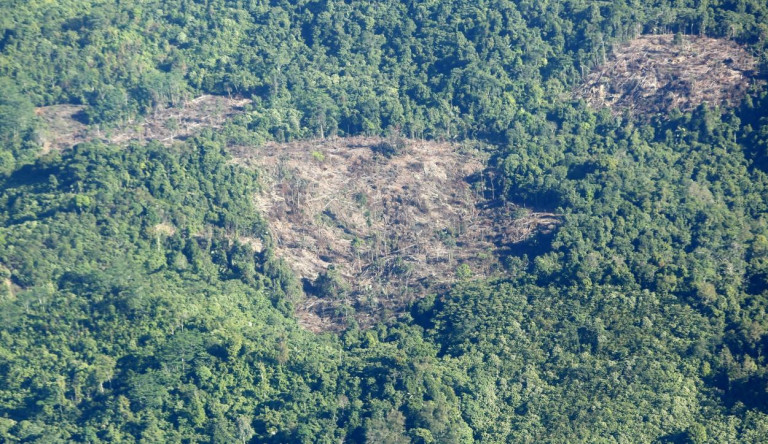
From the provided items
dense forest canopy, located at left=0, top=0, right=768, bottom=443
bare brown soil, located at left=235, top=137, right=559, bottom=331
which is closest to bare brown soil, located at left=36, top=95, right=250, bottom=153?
dense forest canopy, located at left=0, top=0, right=768, bottom=443

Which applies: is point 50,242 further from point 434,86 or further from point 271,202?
point 434,86

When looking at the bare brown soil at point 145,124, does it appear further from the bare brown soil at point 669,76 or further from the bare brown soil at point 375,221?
the bare brown soil at point 669,76

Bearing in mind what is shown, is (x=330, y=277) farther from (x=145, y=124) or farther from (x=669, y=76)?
(x=669, y=76)

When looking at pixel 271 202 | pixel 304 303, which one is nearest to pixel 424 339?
pixel 304 303

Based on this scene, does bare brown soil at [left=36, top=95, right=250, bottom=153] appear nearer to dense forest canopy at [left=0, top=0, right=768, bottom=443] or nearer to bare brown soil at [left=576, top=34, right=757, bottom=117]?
dense forest canopy at [left=0, top=0, right=768, bottom=443]

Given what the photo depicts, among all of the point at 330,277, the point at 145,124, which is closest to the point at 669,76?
the point at 330,277

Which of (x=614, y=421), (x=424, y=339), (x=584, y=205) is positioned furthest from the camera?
(x=584, y=205)

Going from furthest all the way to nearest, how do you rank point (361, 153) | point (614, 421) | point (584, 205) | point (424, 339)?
point (361, 153), point (584, 205), point (424, 339), point (614, 421)
